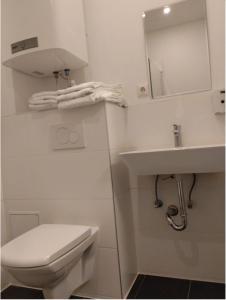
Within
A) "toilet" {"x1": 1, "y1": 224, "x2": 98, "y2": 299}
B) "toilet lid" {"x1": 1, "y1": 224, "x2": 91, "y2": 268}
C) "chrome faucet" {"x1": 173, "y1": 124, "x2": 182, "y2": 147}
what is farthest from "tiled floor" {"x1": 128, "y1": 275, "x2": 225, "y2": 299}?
"chrome faucet" {"x1": 173, "y1": 124, "x2": 182, "y2": 147}

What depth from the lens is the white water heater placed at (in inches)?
55.1

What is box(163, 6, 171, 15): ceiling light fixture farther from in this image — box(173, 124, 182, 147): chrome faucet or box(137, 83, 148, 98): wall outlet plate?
box(173, 124, 182, 147): chrome faucet

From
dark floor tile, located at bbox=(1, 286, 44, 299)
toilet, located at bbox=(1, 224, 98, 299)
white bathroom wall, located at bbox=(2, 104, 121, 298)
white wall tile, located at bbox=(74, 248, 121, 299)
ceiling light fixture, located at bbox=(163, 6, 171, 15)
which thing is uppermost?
ceiling light fixture, located at bbox=(163, 6, 171, 15)

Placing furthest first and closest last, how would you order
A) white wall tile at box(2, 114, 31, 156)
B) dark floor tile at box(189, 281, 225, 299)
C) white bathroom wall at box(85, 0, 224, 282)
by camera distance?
white wall tile at box(2, 114, 31, 156) < white bathroom wall at box(85, 0, 224, 282) < dark floor tile at box(189, 281, 225, 299)

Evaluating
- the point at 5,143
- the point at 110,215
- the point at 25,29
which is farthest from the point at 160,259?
the point at 25,29

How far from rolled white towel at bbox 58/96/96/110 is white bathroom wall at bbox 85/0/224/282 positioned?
379mm

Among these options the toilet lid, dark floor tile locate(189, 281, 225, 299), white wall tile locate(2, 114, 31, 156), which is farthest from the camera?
white wall tile locate(2, 114, 31, 156)

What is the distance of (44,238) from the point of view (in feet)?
4.15

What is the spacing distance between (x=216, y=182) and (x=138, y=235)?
604mm

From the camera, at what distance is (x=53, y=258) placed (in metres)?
1.08

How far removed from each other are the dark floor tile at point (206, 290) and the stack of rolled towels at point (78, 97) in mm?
1177

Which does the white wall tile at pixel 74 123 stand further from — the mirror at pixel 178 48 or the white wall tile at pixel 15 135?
the mirror at pixel 178 48

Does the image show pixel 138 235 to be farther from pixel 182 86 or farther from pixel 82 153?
pixel 182 86

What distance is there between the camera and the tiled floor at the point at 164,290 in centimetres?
139
